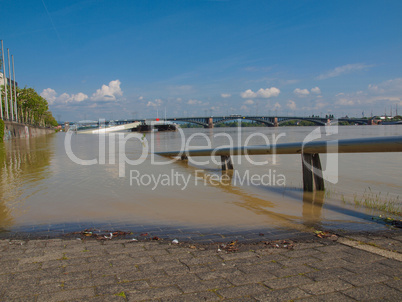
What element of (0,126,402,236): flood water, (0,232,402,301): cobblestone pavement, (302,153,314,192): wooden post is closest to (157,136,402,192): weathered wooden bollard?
(302,153,314,192): wooden post

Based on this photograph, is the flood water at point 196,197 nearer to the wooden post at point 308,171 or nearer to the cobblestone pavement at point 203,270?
the wooden post at point 308,171

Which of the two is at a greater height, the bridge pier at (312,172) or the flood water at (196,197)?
the bridge pier at (312,172)

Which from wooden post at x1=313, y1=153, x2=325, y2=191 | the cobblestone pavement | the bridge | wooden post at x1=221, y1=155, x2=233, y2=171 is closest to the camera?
the cobblestone pavement

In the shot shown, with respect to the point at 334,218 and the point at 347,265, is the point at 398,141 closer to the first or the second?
the point at 334,218

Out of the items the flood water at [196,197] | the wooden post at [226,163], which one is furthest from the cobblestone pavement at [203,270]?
the wooden post at [226,163]

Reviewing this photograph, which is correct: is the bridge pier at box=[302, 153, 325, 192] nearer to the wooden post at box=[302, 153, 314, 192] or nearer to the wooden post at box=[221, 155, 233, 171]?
the wooden post at box=[302, 153, 314, 192]

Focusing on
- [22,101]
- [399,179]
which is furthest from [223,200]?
[22,101]

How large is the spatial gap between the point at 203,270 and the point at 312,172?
484 cm

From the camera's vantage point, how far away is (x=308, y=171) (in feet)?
23.6

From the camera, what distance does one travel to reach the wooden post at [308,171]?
7.05 meters

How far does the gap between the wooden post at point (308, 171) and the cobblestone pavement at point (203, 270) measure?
328cm

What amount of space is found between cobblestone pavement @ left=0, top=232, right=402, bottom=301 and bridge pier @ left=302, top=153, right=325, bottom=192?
128 inches

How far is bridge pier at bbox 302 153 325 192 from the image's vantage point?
7023 millimetres

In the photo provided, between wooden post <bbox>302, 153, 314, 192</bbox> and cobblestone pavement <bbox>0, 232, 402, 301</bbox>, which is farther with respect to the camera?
wooden post <bbox>302, 153, 314, 192</bbox>
